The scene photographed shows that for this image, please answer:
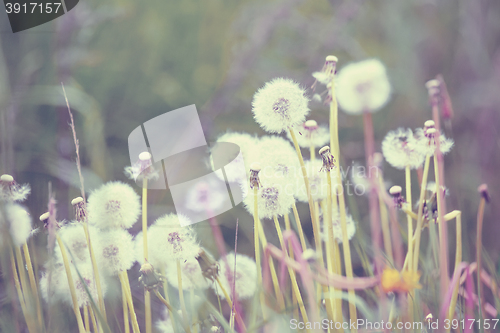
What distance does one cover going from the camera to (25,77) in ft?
1.37

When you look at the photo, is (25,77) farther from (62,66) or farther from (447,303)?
(447,303)

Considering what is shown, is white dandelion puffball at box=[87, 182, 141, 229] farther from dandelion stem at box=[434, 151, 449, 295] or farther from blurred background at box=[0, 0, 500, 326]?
dandelion stem at box=[434, 151, 449, 295]

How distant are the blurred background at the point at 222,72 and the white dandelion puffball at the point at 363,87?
0.04 ft

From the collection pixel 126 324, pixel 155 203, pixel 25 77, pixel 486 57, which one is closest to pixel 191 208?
pixel 155 203

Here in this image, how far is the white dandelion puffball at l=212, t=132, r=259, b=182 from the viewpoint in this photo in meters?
0.40

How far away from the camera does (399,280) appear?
38 cm

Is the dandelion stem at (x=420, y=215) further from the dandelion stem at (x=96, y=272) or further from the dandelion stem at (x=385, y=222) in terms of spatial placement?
the dandelion stem at (x=96, y=272)

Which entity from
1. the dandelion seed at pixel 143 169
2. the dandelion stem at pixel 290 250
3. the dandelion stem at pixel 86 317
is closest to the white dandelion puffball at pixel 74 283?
the dandelion stem at pixel 86 317

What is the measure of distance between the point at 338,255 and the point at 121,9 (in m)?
0.41

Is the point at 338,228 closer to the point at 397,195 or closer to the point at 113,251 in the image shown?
the point at 397,195

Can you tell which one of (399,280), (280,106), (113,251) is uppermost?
(280,106)

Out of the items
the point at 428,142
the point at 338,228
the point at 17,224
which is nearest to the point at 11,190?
the point at 17,224

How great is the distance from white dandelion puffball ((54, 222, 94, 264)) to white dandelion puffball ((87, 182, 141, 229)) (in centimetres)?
2

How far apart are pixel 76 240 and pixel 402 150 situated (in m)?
0.41
